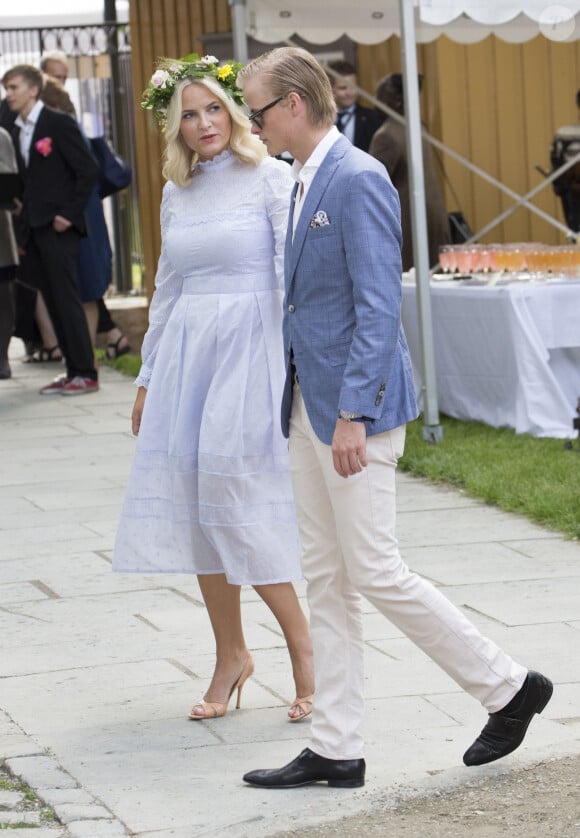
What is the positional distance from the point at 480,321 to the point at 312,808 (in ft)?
18.6

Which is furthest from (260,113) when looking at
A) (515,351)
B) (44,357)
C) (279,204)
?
(44,357)

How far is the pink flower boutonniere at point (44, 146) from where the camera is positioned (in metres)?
10.8

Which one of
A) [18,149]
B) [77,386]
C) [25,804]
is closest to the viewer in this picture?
[25,804]

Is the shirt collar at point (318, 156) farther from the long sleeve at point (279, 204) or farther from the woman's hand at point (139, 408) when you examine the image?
the woman's hand at point (139, 408)

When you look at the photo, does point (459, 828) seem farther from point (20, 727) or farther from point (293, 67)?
point (293, 67)

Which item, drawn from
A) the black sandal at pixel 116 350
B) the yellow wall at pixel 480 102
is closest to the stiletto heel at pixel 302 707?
the black sandal at pixel 116 350

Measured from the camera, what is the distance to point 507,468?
7.98m

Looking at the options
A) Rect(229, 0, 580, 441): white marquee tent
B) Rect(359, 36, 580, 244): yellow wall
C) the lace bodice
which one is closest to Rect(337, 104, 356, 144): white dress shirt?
Rect(359, 36, 580, 244): yellow wall

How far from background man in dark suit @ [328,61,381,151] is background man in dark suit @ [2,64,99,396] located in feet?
7.23

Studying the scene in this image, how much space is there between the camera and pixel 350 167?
3.68 meters

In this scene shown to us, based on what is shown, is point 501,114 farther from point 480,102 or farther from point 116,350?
point 116,350

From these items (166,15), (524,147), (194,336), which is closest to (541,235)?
(524,147)

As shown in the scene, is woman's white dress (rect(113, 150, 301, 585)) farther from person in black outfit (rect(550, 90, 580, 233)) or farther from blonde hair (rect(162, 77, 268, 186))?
person in black outfit (rect(550, 90, 580, 233))

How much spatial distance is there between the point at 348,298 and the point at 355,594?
Result: 2.39ft
